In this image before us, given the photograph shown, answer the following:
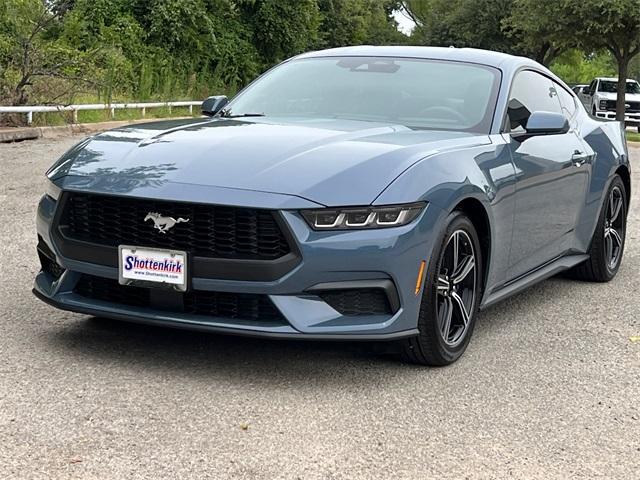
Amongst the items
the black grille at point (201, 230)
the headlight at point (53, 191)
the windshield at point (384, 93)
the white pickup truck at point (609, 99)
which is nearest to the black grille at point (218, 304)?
the black grille at point (201, 230)

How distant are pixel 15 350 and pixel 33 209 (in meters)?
4.83

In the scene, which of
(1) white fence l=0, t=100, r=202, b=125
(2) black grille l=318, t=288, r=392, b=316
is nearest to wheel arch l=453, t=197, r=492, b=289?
(2) black grille l=318, t=288, r=392, b=316

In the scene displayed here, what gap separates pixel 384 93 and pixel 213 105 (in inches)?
44.6

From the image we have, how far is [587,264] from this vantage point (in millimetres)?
6836

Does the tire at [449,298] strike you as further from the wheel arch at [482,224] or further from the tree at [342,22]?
the tree at [342,22]

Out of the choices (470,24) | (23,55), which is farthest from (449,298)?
(470,24)

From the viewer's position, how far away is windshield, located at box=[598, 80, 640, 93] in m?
37.0

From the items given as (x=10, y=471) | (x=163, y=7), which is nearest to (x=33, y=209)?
(x=10, y=471)

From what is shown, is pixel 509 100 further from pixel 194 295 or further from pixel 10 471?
pixel 10 471

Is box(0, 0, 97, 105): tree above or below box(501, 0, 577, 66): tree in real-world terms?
above

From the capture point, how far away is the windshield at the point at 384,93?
5422 mm

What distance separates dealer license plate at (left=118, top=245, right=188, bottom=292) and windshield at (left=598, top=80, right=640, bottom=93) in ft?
115

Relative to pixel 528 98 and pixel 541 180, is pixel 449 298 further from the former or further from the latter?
pixel 528 98

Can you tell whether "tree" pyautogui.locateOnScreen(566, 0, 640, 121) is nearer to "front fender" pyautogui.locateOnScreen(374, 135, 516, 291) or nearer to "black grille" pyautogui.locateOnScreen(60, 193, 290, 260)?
"front fender" pyautogui.locateOnScreen(374, 135, 516, 291)
